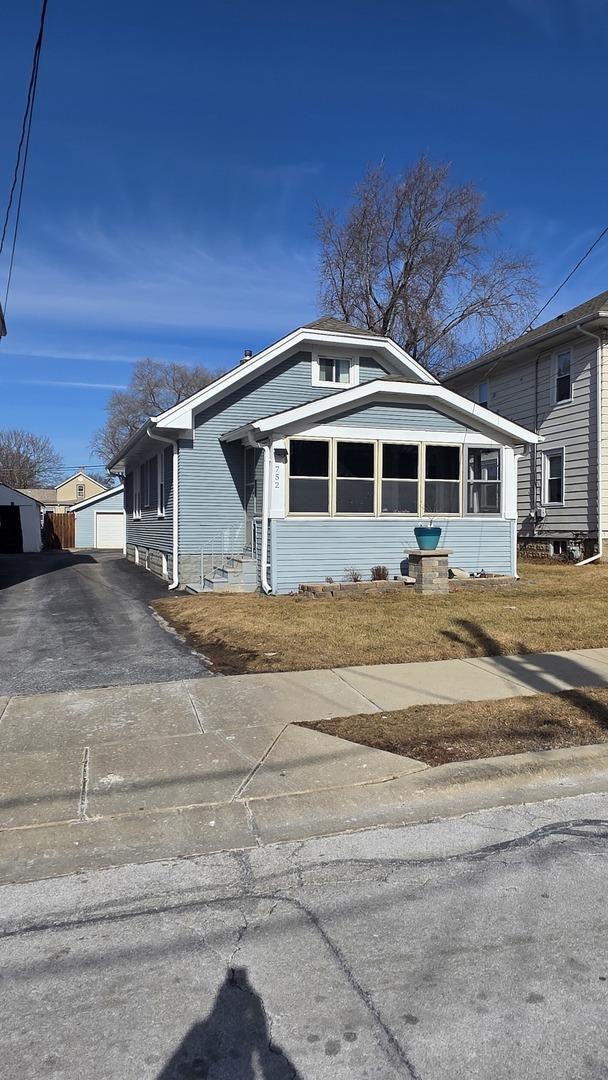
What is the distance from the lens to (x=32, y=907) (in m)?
3.29

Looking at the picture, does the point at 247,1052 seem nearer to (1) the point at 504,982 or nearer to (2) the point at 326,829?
(1) the point at 504,982

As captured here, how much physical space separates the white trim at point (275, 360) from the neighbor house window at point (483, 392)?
7470 mm

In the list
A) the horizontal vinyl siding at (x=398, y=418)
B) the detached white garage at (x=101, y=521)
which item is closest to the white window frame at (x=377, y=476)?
the horizontal vinyl siding at (x=398, y=418)

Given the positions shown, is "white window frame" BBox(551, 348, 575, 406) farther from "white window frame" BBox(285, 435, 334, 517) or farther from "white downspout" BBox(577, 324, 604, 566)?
"white window frame" BBox(285, 435, 334, 517)

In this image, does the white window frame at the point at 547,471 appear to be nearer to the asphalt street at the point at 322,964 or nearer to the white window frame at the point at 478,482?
the white window frame at the point at 478,482

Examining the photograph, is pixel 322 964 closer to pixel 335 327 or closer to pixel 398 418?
pixel 398 418

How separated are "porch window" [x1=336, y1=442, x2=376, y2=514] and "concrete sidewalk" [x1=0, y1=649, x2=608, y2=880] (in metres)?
7.56

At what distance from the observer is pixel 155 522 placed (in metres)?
18.0

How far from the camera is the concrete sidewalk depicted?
3.99 m

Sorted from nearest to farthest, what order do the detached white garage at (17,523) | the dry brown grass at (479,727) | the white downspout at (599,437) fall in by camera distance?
the dry brown grass at (479,727) < the white downspout at (599,437) < the detached white garage at (17,523)

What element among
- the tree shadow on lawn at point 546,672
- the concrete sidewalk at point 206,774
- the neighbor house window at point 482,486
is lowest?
the concrete sidewalk at point 206,774

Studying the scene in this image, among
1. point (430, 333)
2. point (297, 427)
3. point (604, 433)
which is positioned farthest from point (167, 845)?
point (430, 333)

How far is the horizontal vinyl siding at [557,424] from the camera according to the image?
61.4ft

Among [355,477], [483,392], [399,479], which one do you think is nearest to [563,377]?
[483,392]
